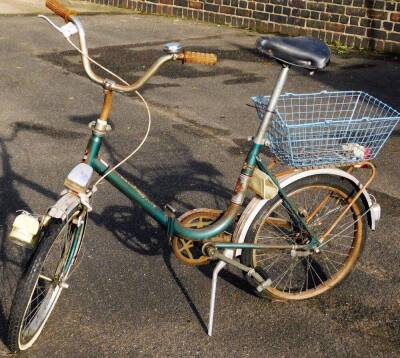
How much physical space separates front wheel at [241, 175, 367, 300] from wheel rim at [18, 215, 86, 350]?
37.8 inches

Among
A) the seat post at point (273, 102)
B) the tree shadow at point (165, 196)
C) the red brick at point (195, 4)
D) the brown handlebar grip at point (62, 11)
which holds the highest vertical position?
the brown handlebar grip at point (62, 11)

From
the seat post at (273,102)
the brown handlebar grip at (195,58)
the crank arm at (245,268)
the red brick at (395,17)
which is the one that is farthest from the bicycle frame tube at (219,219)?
the red brick at (395,17)

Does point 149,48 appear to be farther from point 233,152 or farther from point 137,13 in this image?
point 233,152

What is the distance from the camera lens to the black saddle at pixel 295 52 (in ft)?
→ 10.2

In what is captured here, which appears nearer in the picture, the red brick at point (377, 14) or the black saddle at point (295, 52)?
the black saddle at point (295, 52)

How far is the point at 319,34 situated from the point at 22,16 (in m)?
5.89

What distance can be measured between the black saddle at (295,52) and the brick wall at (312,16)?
8.37 metres

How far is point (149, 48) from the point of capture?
1066cm

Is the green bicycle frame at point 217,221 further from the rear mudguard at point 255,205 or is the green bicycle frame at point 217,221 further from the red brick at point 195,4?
the red brick at point 195,4

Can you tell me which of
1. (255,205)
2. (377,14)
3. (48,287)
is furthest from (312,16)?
(48,287)

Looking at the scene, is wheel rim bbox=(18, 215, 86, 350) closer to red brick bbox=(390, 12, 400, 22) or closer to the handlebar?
the handlebar

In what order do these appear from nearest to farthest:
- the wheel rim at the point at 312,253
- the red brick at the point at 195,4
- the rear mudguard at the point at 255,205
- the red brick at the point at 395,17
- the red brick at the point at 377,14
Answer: the rear mudguard at the point at 255,205 → the wheel rim at the point at 312,253 → the red brick at the point at 395,17 → the red brick at the point at 377,14 → the red brick at the point at 195,4

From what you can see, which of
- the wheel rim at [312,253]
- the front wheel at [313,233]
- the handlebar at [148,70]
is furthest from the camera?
the wheel rim at [312,253]

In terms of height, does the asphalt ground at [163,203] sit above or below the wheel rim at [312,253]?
below
